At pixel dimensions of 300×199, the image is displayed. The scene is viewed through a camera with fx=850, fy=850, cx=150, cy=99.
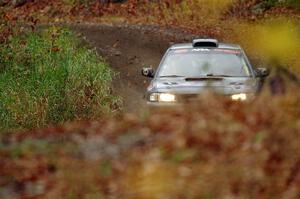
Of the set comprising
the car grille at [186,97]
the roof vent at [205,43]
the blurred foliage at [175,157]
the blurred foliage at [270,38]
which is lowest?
the blurred foliage at [270,38]

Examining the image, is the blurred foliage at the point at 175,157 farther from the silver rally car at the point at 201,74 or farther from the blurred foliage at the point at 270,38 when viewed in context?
the blurred foliage at the point at 270,38

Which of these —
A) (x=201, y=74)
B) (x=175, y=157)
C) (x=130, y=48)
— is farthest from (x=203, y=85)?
(x=130, y=48)

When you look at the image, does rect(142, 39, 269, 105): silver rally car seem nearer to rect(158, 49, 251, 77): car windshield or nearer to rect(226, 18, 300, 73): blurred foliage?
rect(158, 49, 251, 77): car windshield

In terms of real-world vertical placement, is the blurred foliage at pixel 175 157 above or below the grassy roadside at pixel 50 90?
above

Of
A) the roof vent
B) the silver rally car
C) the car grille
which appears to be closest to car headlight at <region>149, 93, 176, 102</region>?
the silver rally car

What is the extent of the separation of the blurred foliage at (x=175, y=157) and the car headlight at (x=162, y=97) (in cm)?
375

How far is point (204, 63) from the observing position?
14.5 meters

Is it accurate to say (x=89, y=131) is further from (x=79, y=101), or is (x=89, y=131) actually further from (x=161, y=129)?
(x=79, y=101)

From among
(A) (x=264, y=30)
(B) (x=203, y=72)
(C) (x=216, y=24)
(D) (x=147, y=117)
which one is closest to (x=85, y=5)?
(C) (x=216, y=24)

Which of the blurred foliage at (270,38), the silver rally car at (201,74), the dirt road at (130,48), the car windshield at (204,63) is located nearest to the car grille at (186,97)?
the silver rally car at (201,74)

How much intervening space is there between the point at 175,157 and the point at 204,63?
22.3 feet

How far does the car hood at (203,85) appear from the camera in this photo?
12883mm

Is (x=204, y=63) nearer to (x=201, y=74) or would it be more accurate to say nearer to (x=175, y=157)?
(x=201, y=74)

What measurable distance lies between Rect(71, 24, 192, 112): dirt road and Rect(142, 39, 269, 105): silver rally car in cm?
362
